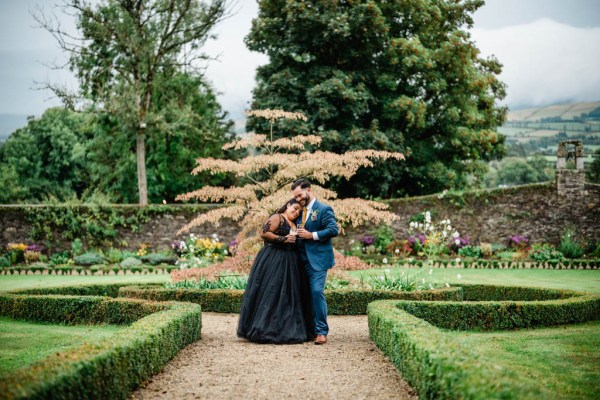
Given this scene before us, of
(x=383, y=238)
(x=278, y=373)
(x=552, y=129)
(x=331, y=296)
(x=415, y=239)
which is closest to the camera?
(x=278, y=373)

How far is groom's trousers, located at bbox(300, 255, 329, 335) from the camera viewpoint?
714cm

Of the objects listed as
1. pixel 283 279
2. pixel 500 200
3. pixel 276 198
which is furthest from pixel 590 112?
pixel 283 279

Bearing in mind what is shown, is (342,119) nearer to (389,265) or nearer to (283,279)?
(389,265)

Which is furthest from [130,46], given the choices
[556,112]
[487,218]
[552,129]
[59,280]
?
[556,112]

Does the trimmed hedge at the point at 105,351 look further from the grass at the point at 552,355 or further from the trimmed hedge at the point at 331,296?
the grass at the point at 552,355

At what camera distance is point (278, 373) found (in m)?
5.62

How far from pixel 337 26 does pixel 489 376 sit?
18.0m

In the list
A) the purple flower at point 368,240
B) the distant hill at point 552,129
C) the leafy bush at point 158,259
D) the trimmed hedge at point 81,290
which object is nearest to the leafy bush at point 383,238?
the purple flower at point 368,240

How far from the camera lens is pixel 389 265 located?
1738 cm

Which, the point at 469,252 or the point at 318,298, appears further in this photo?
the point at 469,252

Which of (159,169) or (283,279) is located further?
(159,169)

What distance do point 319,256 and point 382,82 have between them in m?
15.1

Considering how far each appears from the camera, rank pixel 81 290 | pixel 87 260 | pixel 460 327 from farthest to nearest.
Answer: pixel 87 260 → pixel 81 290 → pixel 460 327

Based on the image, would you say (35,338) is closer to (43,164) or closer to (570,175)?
(570,175)
